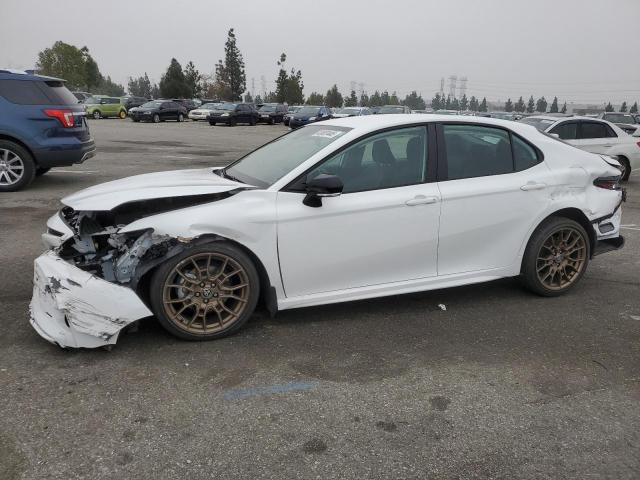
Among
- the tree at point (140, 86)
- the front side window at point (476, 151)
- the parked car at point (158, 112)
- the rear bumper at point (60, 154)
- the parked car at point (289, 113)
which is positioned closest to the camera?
the front side window at point (476, 151)

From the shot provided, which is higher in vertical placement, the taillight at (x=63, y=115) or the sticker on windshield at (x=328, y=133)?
the sticker on windshield at (x=328, y=133)

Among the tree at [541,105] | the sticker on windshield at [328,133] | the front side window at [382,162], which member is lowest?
the tree at [541,105]

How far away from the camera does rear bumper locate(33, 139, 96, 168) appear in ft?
30.0

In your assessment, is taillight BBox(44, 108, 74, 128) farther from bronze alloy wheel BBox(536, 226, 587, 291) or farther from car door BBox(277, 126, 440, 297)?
bronze alloy wheel BBox(536, 226, 587, 291)

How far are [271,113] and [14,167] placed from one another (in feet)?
107

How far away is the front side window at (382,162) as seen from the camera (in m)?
4.17

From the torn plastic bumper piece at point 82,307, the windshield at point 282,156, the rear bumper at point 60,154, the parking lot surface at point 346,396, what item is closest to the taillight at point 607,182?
the parking lot surface at point 346,396

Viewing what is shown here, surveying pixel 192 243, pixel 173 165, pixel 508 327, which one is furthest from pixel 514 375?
pixel 173 165

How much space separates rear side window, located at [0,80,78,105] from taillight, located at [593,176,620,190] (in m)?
8.23

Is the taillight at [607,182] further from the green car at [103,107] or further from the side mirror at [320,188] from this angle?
the green car at [103,107]

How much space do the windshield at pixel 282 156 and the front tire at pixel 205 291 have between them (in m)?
0.66

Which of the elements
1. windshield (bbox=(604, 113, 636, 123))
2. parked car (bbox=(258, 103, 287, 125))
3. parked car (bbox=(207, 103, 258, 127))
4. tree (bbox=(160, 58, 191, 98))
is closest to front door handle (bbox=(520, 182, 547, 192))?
windshield (bbox=(604, 113, 636, 123))

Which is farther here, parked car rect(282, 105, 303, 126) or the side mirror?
parked car rect(282, 105, 303, 126)

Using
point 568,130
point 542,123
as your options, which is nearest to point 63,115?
point 542,123
